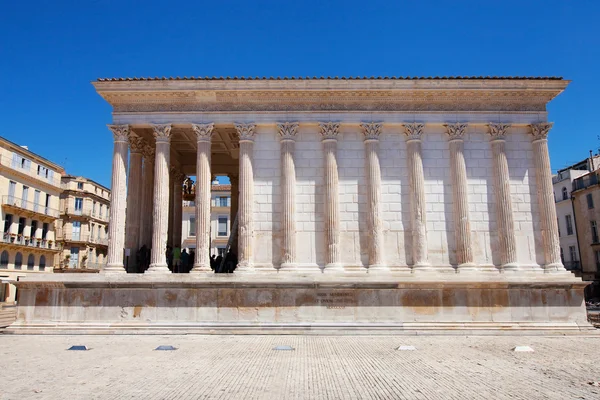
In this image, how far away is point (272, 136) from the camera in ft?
66.4

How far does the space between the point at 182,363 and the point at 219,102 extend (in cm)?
1206

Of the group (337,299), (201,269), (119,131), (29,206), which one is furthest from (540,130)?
(29,206)

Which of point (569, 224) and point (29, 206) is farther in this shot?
point (569, 224)

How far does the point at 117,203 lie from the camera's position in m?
19.4

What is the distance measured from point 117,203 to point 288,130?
7.67 m

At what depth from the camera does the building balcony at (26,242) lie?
39716 millimetres

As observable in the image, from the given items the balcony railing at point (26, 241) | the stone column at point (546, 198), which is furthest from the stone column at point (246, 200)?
the balcony railing at point (26, 241)

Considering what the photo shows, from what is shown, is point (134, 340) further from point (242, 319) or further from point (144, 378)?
point (144, 378)

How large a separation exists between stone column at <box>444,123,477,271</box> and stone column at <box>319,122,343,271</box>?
4.87 m

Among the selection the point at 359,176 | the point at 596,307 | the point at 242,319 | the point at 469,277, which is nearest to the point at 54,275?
the point at 242,319

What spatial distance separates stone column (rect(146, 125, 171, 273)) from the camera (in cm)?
1902

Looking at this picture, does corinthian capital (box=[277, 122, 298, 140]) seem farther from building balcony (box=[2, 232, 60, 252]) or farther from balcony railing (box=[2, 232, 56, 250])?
balcony railing (box=[2, 232, 56, 250])

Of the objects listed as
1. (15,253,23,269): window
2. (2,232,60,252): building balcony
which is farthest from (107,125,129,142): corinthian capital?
(15,253,23,269): window

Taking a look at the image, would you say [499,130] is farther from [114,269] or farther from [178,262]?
[114,269]
